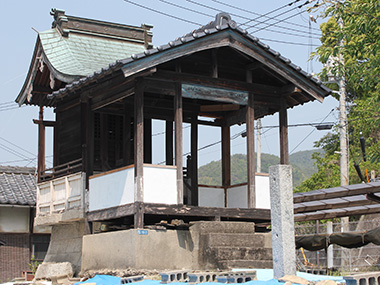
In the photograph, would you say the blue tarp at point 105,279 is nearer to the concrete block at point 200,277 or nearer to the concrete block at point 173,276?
the concrete block at point 173,276

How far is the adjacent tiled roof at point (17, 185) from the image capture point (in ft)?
71.6

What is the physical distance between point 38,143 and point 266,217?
24.0 ft

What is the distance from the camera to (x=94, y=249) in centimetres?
1503

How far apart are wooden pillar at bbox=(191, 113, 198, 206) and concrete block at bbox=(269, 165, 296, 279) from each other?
629cm

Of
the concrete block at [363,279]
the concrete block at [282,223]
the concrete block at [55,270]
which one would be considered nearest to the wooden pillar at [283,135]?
the concrete block at [282,223]

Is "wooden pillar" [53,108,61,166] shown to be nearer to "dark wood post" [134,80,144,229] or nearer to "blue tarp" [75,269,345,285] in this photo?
"dark wood post" [134,80,144,229]

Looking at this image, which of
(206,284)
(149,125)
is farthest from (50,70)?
(206,284)

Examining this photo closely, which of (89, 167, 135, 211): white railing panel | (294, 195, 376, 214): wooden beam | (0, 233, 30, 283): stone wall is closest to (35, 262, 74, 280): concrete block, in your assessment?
(89, 167, 135, 211): white railing panel

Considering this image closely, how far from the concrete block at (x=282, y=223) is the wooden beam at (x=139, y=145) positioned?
3.86m

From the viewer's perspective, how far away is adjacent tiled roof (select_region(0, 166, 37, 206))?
2183 centimetres

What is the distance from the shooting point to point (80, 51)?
735 inches

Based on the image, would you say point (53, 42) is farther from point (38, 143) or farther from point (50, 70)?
point (38, 143)

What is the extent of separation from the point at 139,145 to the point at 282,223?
180 inches

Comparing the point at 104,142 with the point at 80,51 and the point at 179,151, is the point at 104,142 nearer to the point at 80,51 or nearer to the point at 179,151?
the point at 80,51
